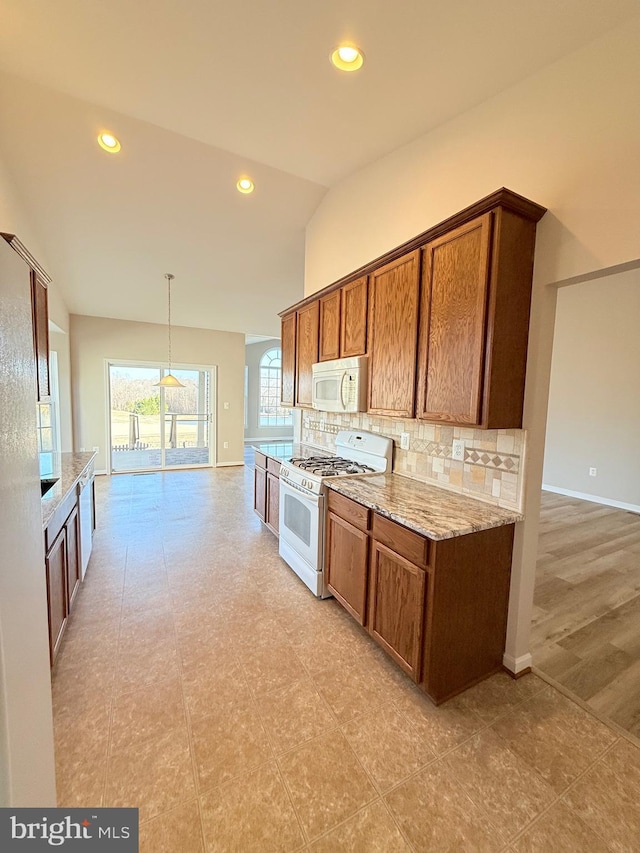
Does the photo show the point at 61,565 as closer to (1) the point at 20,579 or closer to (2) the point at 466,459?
(1) the point at 20,579

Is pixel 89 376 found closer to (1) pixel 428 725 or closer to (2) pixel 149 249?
(2) pixel 149 249

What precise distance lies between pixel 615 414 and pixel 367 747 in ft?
18.3

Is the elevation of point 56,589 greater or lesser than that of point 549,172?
lesser

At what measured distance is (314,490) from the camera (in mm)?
2629

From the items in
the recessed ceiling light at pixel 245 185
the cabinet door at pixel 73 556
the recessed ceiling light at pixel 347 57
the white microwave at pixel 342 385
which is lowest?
the cabinet door at pixel 73 556

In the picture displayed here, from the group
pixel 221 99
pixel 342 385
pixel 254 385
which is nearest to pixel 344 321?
pixel 342 385

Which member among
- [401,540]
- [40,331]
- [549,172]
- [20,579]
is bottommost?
[401,540]

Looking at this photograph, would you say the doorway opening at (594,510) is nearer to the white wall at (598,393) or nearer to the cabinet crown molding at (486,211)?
the white wall at (598,393)

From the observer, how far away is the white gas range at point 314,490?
8.77 feet

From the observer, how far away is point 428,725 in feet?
5.57

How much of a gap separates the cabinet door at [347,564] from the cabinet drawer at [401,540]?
0.15 m

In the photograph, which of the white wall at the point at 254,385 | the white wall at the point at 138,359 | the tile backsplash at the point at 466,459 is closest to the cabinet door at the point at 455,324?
the tile backsplash at the point at 466,459

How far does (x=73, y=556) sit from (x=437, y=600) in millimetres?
2414

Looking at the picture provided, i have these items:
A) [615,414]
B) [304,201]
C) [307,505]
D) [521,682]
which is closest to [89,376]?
[304,201]
